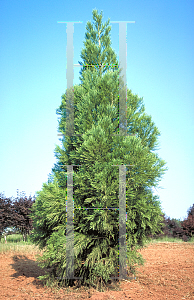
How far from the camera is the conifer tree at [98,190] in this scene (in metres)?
6.36

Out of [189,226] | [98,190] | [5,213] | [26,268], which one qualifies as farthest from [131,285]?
[189,226]

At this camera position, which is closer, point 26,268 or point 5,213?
point 26,268

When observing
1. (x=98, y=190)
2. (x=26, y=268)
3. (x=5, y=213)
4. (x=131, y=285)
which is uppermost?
(x=98, y=190)

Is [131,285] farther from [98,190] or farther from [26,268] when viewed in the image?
[26,268]

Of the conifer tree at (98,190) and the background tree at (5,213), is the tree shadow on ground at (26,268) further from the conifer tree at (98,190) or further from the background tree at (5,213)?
the background tree at (5,213)

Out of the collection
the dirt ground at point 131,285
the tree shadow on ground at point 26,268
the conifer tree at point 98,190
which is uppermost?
the conifer tree at point 98,190

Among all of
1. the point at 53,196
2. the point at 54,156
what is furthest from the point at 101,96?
the point at 53,196

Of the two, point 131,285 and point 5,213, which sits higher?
point 5,213

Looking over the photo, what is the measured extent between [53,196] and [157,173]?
3067 mm

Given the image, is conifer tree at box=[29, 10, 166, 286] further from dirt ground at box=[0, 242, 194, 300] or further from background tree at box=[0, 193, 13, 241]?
background tree at box=[0, 193, 13, 241]

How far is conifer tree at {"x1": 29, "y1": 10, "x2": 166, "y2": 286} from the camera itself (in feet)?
20.9

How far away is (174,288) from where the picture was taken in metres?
6.57

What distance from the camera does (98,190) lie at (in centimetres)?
632

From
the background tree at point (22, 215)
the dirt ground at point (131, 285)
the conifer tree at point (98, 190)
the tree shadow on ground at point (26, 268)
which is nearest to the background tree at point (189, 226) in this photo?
the dirt ground at point (131, 285)
